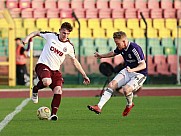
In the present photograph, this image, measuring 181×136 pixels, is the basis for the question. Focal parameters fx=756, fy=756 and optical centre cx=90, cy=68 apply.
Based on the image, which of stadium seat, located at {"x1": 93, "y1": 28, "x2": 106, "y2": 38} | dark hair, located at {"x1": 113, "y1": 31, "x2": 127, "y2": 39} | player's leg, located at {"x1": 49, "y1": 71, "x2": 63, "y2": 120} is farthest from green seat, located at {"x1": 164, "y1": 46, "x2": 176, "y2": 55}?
player's leg, located at {"x1": 49, "y1": 71, "x2": 63, "y2": 120}

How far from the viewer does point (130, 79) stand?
15898 millimetres

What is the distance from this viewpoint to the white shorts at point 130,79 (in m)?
15.7

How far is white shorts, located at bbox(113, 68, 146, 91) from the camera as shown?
15.7 m

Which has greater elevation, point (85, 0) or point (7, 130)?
point (85, 0)

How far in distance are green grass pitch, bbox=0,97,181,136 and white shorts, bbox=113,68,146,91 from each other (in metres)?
0.67

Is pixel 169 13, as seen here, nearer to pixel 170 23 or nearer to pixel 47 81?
pixel 170 23

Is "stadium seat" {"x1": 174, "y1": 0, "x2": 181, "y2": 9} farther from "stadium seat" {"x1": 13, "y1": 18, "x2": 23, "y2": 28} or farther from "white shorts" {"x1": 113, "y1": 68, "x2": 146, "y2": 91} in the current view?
"white shorts" {"x1": 113, "y1": 68, "x2": 146, "y2": 91}

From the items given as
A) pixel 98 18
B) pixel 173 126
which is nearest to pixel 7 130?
pixel 173 126

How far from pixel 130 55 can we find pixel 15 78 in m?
15.1

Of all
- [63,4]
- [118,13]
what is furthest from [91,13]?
[63,4]

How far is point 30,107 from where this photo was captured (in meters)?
18.8

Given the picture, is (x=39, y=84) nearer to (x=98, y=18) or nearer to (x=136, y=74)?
(x=136, y=74)

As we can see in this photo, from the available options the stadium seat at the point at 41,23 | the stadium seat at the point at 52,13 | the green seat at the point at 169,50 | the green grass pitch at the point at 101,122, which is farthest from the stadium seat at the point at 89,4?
the green grass pitch at the point at 101,122

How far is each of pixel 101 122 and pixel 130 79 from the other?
210cm
